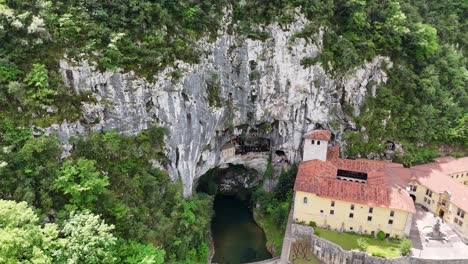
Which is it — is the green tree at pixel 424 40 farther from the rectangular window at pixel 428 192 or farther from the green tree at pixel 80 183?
the green tree at pixel 80 183

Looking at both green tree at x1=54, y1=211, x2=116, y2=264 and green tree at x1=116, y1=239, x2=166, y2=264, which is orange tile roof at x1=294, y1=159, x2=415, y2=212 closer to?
green tree at x1=116, y1=239, x2=166, y2=264

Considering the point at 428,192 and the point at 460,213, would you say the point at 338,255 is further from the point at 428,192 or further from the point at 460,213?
the point at 428,192

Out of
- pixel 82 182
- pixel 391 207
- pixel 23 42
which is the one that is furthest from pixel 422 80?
pixel 23 42

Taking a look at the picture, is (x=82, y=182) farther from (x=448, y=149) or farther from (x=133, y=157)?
(x=448, y=149)

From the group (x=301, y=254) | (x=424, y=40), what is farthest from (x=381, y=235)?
(x=424, y=40)

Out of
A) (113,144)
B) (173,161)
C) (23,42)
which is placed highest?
(23,42)

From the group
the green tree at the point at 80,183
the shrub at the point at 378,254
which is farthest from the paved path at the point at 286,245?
the green tree at the point at 80,183
